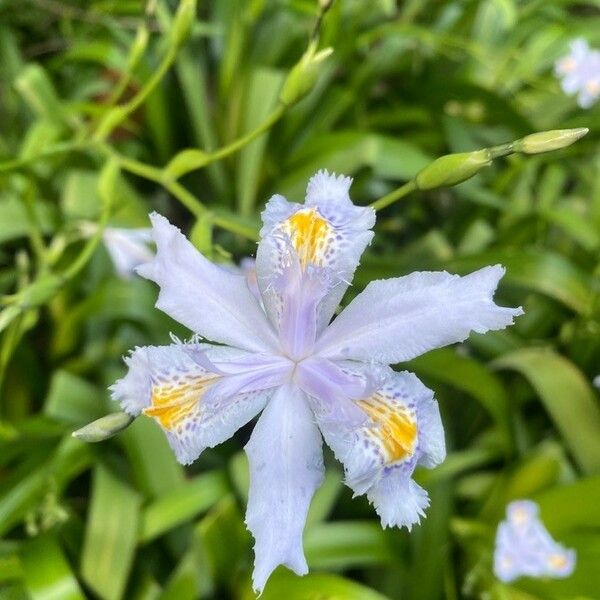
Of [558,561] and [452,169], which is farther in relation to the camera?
[558,561]

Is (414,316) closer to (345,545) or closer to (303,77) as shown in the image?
(303,77)

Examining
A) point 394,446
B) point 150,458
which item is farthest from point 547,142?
point 150,458

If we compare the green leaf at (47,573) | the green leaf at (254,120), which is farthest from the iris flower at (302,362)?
the green leaf at (254,120)

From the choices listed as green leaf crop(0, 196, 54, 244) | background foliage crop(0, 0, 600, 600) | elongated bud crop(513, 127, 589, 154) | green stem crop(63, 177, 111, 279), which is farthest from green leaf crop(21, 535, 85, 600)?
elongated bud crop(513, 127, 589, 154)

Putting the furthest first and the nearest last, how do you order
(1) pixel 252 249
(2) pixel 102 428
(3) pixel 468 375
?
1. (1) pixel 252 249
2. (3) pixel 468 375
3. (2) pixel 102 428

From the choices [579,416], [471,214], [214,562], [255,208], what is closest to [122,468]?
[214,562]

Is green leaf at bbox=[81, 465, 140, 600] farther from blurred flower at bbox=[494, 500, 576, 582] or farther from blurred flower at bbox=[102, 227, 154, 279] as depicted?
blurred flower at bbox=[494, 500, 576, 582]

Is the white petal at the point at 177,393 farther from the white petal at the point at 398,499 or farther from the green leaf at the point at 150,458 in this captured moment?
the green leaf at the point at 150,458
